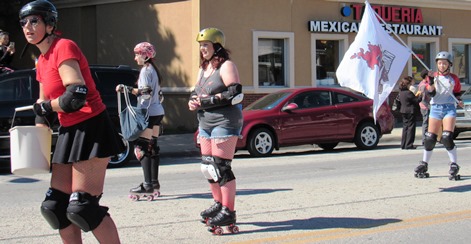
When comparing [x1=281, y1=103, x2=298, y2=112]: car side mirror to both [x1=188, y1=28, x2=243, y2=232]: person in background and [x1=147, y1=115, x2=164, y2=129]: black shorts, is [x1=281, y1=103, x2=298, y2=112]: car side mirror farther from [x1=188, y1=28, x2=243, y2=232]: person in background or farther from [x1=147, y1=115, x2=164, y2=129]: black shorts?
[x1=188, y1=28, x2=243, y2=232]: person in background

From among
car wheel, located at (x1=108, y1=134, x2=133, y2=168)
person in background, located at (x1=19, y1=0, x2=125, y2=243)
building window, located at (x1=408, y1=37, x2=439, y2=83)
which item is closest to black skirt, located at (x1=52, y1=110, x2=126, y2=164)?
person in background, located at (x1=19, y1=0, x2=125, y2=243)

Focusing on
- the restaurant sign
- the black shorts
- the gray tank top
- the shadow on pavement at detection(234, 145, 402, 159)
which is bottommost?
the shadow on pavement at detection(234, 145, 402, 159)

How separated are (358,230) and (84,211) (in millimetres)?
3064

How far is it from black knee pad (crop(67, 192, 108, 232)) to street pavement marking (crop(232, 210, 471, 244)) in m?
1.85

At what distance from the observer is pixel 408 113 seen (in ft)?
50.8

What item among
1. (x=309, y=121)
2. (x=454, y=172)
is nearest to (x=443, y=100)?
(x=454, y=172)

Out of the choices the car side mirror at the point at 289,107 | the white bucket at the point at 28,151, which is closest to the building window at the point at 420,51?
the car side mirror at the point at 289,107

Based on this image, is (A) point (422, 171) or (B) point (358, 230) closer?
(B) point (358, 230)

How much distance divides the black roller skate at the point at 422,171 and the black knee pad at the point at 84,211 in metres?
6.29

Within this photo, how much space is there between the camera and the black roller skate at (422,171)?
937 cm

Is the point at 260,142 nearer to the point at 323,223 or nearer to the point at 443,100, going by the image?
the point at 443,100

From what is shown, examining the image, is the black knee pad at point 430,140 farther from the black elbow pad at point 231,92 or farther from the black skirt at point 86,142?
the black skirt at point 86,142

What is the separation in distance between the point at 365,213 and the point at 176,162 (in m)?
7.04

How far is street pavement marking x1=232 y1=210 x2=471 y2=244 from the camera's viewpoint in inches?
231
